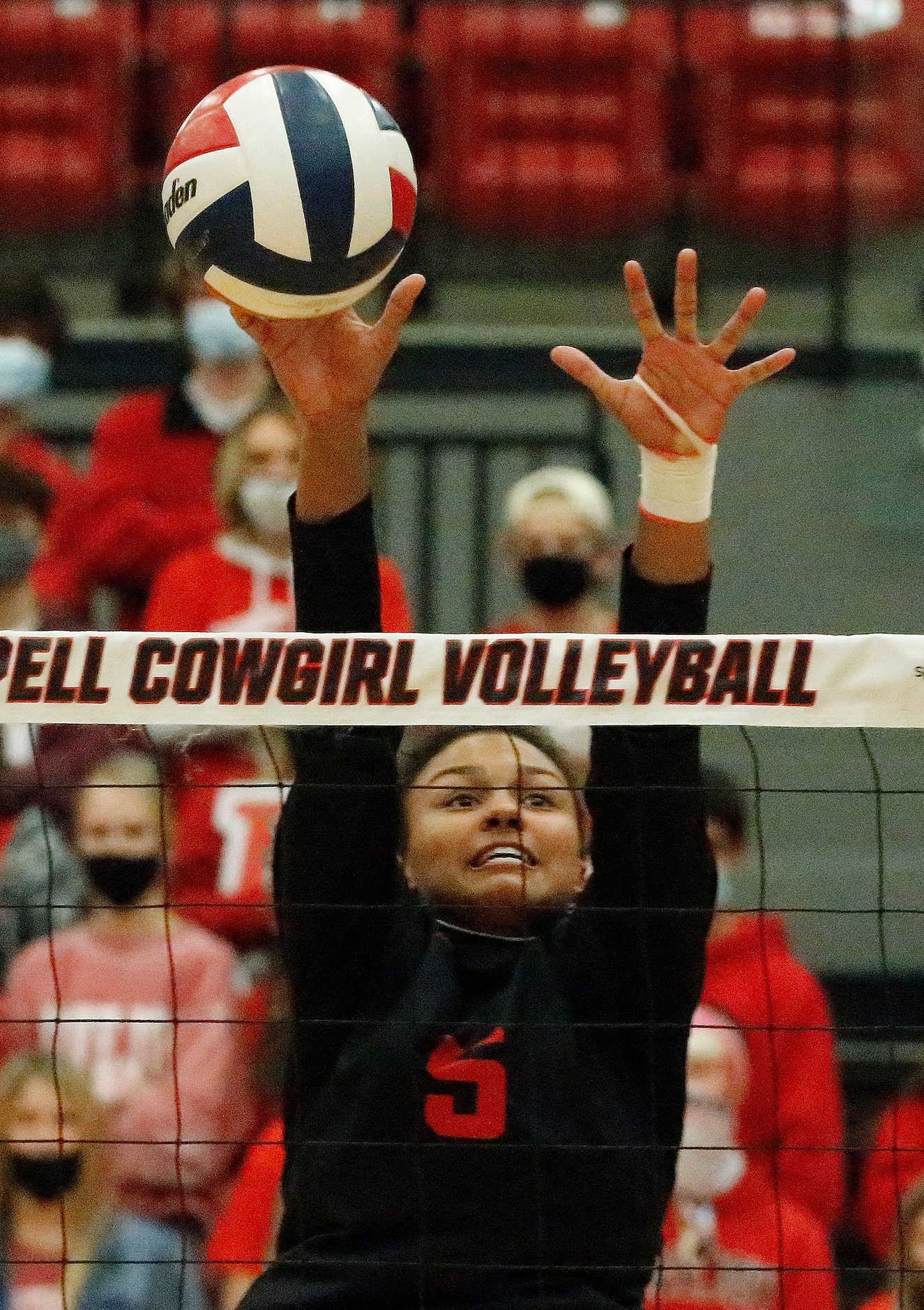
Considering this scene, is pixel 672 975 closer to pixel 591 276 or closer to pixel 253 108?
pixel 253 108

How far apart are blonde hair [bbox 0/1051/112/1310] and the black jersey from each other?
1509 millimetres

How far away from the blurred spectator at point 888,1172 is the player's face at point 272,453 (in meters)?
2.13

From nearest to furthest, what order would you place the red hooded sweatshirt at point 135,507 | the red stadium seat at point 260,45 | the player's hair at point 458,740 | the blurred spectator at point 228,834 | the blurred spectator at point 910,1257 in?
the player's hair at point 458,740 < the blurred spectator at point 910,1257 < the blurred spectator at point 228,834 < the red hooded sweatshirt at point 135,507 < the red stadium seat at point 260,45

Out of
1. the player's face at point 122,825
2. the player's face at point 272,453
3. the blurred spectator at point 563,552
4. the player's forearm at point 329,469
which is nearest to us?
the player's forearm at point 329,469

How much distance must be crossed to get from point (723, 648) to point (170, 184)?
115cm

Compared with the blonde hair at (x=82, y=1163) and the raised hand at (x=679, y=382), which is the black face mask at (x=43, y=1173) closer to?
the blonde hair at (x=82, y=1163)

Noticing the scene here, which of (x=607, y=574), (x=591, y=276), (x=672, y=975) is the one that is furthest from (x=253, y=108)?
(x=591, y=276)

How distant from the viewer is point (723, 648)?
2.86 metres

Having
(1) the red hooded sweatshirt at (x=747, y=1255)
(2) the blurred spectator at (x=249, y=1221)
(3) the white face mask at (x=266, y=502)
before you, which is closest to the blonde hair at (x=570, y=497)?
(3) the white face mask at (x=266, y=502)

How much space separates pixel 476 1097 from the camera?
8.93ft

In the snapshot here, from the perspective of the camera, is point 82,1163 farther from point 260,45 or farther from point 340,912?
point 260,45

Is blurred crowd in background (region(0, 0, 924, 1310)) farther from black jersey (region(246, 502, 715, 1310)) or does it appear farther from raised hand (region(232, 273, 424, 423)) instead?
raised hand (region(232, 273, 424, 423))

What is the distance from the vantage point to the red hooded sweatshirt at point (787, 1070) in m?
4.37

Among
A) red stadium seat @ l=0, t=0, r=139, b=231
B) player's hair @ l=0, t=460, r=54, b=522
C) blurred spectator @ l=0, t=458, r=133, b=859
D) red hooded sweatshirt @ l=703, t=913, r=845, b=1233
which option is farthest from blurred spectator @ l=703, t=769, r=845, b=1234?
red stadium seat @ l=0, t=0, r=139, b=231
